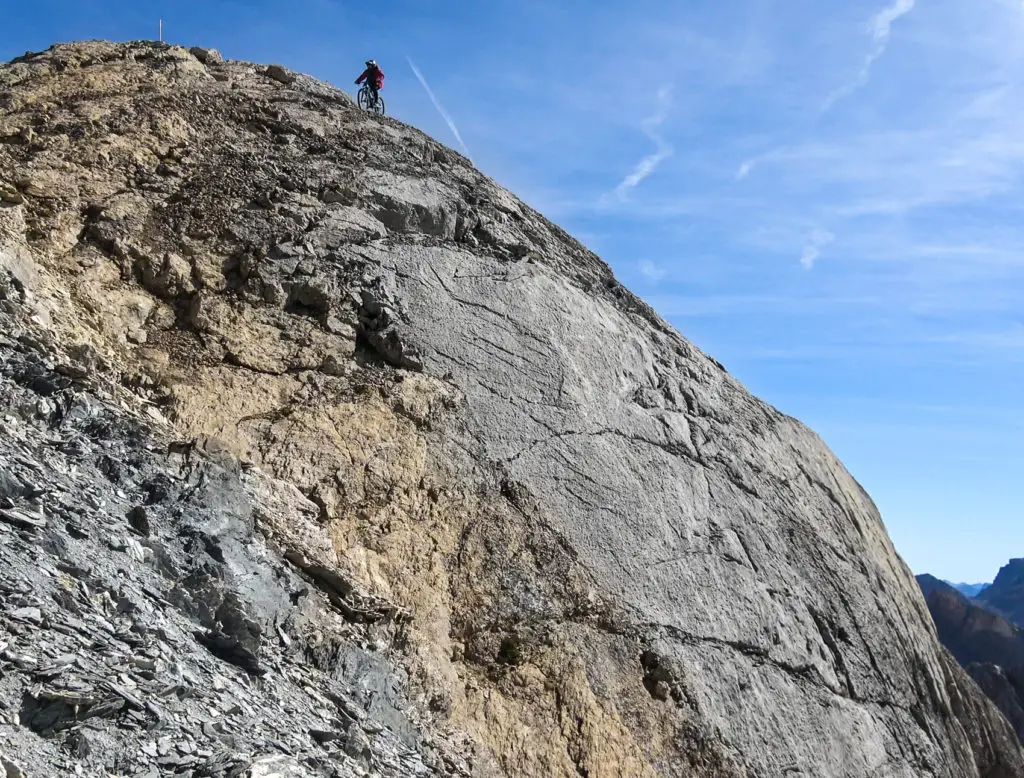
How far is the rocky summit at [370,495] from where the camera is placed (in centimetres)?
674

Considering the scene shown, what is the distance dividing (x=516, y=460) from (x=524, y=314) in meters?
2.63

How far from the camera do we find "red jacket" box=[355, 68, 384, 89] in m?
16.8

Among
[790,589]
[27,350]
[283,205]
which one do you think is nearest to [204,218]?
[283,205]

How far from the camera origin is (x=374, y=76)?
55.2 ft

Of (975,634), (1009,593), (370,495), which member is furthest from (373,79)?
(1009,593)

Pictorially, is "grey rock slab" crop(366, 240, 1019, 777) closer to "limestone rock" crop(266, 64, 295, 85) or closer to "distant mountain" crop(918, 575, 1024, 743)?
"limestone rock" crop(266, 64, 295, 85)

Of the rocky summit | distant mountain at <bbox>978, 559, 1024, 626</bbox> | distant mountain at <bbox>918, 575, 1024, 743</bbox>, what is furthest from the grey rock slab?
distant mountain at <bbox>978, 559, 1024, 626</bbox>

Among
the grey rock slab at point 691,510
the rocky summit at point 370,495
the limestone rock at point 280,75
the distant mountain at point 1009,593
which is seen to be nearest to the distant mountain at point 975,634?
the distant mountain at point 1009,593

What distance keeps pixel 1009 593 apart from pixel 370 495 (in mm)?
122753

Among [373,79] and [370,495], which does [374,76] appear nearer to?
[373,79]

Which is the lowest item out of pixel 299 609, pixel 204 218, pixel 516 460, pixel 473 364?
pixel 299 609

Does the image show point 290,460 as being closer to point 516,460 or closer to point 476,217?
point 516,460

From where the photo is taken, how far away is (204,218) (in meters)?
11.5

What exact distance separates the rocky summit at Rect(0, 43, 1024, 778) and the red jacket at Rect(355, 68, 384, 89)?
1318 mm
